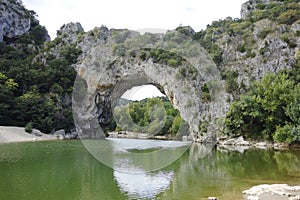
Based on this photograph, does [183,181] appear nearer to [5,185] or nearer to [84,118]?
[5,185]

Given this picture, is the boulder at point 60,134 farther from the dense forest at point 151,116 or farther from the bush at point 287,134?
the bush at point 287,134

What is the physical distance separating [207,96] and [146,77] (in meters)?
9.49

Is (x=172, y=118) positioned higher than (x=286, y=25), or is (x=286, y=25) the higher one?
(x=286, y=25)

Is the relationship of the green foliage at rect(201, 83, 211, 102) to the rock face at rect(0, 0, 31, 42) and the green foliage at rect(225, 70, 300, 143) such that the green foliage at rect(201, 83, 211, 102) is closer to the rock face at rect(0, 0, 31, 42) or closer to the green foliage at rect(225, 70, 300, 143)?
the green foliage at rect(225, 70, 300, 143)

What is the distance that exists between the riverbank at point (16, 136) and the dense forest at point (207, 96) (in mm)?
1962

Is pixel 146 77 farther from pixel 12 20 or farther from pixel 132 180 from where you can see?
pixel 132 180

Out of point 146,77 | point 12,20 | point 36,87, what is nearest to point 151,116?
point 146,77

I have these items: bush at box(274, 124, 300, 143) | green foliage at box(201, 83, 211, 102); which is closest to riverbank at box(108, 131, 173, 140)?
green foliage at box(201, 83, 211, 102)

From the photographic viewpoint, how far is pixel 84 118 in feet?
146

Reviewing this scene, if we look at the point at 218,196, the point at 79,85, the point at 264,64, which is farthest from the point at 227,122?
the point at 79,85

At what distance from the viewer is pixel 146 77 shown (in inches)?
1601

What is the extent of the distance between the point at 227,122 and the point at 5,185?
21.4 metres

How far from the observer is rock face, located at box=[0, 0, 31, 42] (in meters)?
49.4

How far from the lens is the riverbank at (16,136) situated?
104ft
